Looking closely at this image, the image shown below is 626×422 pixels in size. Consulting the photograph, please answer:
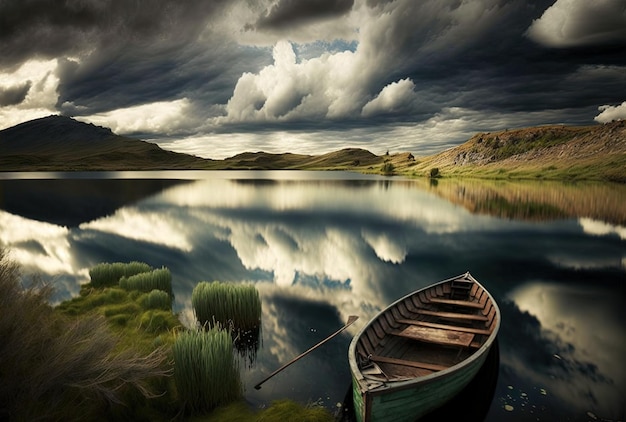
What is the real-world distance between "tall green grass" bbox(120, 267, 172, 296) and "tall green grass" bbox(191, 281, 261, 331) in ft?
15.3

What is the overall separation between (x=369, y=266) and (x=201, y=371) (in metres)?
20.9

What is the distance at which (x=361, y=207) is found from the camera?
6575 cm

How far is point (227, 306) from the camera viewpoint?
51.0ft

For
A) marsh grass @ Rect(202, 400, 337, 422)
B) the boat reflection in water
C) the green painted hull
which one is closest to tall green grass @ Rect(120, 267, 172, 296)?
marsh grass @ Rect(202, 400, 337, 422)

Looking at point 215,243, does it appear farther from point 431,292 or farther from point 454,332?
point 454,332

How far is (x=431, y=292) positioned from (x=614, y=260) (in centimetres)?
2464

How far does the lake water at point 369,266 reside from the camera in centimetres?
1278

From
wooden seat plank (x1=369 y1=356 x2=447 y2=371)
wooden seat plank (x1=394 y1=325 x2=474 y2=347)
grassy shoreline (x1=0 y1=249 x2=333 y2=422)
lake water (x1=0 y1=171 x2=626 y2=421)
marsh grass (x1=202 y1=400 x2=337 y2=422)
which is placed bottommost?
lake water (x1=0 y1=171 x2=626 y2=421)

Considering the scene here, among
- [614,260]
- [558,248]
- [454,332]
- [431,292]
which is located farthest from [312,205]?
[454,332]

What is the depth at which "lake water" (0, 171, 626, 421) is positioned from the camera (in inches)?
503

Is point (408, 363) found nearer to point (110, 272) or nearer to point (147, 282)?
point (147, 282)

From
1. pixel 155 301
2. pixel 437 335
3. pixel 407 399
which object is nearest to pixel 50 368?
pixel 407 399

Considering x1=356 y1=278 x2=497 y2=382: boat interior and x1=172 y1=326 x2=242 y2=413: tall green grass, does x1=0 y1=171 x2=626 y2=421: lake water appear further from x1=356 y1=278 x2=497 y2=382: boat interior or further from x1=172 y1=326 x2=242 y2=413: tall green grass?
x1=172 y1=326 x2=242 y2=413: tall green grass

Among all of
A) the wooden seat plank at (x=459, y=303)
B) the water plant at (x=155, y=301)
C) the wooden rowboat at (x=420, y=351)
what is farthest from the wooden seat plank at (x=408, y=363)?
the water plant at (x=155, y=301)
